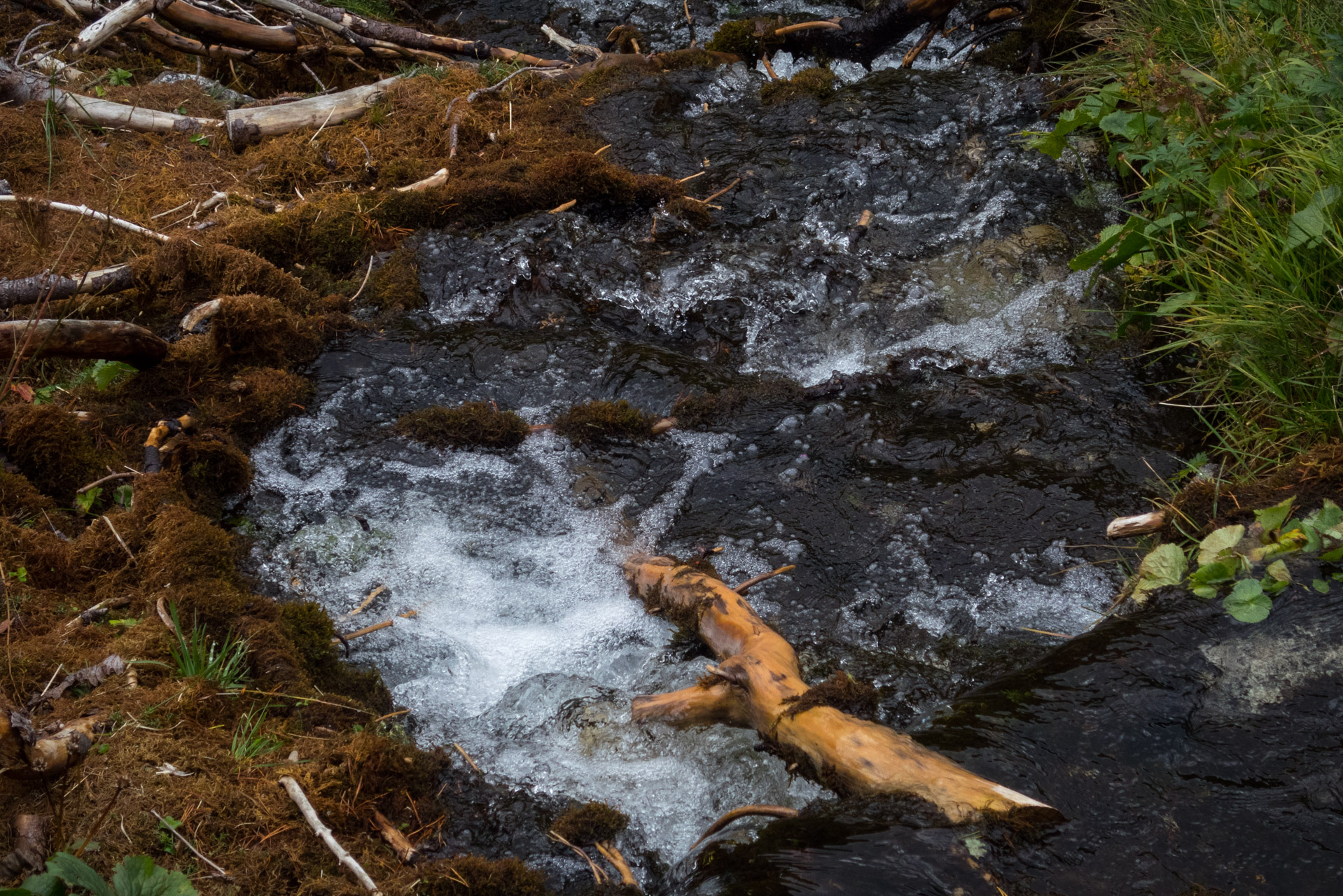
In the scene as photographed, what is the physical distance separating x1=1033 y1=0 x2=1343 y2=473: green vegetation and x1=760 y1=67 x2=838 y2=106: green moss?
7.71ft

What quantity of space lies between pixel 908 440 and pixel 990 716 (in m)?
1.75

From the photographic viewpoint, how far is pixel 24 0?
22.4 ft

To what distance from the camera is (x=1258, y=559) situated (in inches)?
106

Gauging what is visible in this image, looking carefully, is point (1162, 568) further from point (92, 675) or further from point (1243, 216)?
point (92, 675)

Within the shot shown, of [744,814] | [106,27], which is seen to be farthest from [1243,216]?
[106,27]

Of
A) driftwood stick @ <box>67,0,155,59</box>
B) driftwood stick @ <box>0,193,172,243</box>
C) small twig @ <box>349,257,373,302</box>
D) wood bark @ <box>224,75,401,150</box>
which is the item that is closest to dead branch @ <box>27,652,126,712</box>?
driftwood stick @ <box>0,193,172,243</box>

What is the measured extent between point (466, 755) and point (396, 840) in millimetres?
500

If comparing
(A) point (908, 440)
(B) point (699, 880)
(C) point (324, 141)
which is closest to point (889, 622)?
(A) point (908, 440)

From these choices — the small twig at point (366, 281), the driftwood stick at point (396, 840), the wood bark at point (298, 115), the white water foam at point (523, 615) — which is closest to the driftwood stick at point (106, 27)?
the wood bark at point (298, 115)

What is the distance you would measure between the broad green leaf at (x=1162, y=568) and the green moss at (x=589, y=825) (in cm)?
192

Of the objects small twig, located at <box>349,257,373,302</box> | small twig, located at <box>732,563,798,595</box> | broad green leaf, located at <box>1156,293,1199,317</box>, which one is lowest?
small twig, located at <box>732,563,798,595</box>

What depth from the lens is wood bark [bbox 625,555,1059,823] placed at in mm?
2264

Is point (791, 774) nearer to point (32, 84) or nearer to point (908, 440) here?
point (908, 440)

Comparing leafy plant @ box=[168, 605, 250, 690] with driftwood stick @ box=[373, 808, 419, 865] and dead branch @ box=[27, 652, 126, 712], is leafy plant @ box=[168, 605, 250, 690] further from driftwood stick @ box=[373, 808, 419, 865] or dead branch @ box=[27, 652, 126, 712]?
driftwood stick @ box=[373, 808, 419, 865]
